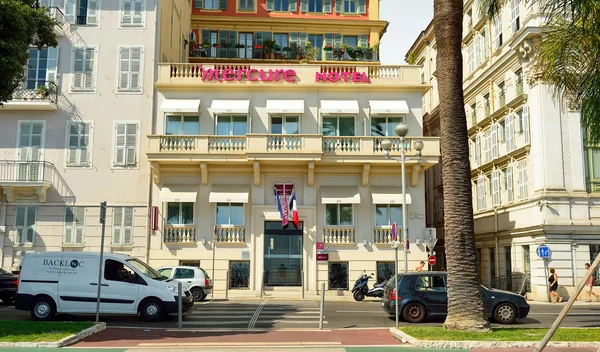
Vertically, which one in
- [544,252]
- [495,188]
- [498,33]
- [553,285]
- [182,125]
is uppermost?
[498,33]

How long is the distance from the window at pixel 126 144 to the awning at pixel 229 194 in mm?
4480

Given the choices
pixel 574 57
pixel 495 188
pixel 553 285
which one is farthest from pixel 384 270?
pixel 574 57

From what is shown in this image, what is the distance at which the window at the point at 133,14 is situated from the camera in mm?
31172

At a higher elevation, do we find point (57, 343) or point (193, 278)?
point (193, 278)

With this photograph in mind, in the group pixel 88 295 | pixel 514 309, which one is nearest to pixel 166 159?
pixel 88 295

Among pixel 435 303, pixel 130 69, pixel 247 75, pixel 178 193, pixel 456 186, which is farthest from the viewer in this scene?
pixel 130 69

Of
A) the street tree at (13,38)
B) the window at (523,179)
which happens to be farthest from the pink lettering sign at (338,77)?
the street tree at (13,38)

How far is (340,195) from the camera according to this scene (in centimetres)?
2972

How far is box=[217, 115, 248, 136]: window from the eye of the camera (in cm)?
3066

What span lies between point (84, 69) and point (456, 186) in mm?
23203

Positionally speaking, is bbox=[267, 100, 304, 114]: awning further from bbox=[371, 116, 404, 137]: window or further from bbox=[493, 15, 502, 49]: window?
bbox=[493, 15, 502, 49]: window

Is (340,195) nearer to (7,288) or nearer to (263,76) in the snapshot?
(263,76)

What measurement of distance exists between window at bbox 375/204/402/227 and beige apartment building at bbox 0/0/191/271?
11.9m

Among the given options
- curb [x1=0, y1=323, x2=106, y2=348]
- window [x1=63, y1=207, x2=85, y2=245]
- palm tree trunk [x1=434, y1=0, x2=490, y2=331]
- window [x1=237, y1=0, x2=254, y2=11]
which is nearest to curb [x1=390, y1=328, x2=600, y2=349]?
palm tree trunk [x1=434, y1=0, x2=490, y2=331]
